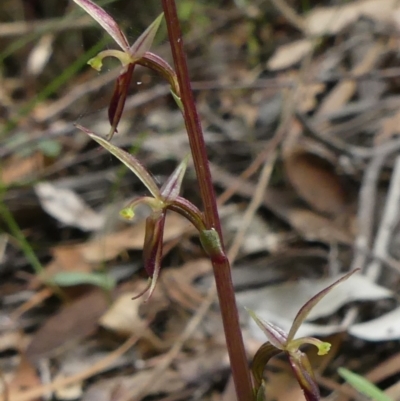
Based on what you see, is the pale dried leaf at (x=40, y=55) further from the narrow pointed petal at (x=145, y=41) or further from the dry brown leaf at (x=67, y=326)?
the narrow pointed petal at (x=145, y=41)

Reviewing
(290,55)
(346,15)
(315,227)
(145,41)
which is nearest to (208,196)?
(145,41)

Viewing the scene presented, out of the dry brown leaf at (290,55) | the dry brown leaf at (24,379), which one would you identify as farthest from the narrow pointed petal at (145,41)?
the dry brown leaf at (290,55)

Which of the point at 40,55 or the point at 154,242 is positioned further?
the point at 40,55

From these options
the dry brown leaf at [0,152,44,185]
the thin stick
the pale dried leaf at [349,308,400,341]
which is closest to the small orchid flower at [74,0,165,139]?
the pale dried leaf at [349,308,400,341]

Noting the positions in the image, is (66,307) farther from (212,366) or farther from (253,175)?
(253,175)

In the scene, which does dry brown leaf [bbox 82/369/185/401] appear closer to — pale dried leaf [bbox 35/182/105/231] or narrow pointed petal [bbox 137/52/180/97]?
pale dried leaf [bbox 35/182/105/231]

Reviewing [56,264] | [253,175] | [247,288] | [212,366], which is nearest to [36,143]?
[56,264]

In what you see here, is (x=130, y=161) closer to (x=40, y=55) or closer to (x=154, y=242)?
(x=154, y=242)
